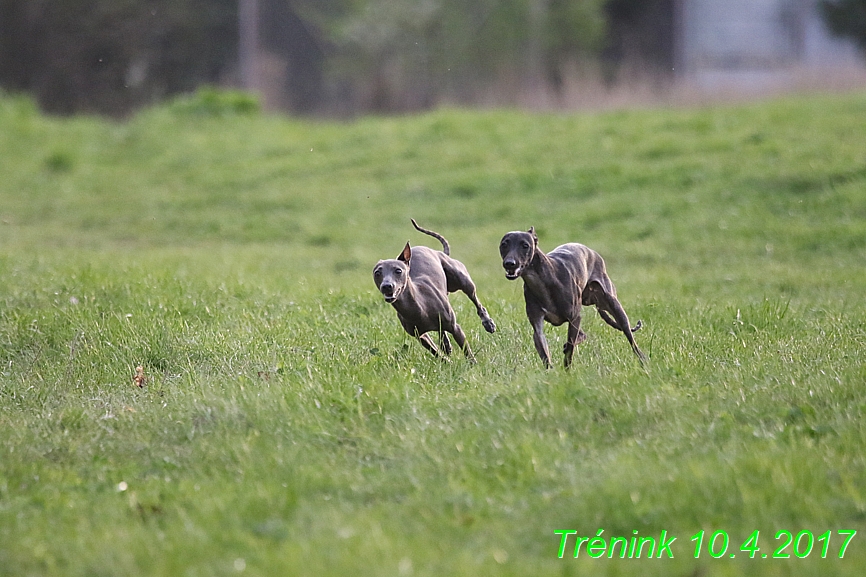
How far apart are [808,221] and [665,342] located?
638 centimetres

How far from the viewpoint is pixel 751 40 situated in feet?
82.3

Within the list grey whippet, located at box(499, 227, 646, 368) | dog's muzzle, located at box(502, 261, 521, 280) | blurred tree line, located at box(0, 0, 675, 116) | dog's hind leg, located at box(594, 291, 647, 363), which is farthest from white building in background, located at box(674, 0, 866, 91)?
dog's muzzle, located at box(502, 261, 521, 280)

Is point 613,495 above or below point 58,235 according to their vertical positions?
above

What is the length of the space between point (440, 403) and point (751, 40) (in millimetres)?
22215

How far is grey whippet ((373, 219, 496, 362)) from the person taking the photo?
564 cm

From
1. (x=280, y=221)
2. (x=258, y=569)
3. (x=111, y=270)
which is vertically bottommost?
(x=280, y=221)

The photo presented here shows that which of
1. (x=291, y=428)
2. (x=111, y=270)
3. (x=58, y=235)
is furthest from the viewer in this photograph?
(x=58, y=235)

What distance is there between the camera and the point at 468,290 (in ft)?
21.7

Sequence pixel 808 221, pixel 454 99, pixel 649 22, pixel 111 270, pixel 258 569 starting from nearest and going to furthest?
pixel 258 569
pixel 111 270
pixel 808 221
pixel 454 99
pixel 649 22

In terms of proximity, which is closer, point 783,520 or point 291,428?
point 783,520

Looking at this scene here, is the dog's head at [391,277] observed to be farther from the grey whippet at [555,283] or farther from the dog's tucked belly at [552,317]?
the dog's tucked belly at [552,317]

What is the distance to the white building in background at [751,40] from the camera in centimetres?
2486

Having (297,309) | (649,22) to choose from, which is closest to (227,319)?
(297,309)

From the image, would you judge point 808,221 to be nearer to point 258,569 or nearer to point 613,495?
point 613,495
